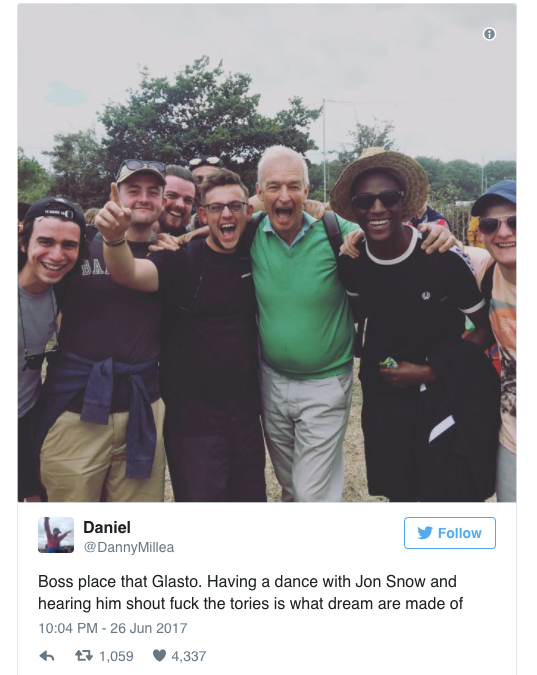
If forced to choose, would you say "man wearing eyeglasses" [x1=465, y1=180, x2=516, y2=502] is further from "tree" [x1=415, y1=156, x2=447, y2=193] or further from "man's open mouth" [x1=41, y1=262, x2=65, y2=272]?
"tree" [x1=415, y1=156, x2=447, y2=193]

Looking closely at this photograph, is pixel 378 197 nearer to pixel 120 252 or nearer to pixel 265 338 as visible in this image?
pixel 265 338

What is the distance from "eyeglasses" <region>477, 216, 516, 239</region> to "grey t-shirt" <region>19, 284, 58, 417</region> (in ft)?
6.57

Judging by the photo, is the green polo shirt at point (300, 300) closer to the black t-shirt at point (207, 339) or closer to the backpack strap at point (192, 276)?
the black t-shirt at point (207, 339)

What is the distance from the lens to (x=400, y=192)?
88.5 inches

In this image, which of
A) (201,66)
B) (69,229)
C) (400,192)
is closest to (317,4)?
(400,192)

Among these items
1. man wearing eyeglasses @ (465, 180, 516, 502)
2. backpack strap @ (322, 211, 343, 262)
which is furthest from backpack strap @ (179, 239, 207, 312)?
man wearing eyeglasses @ (465, 180, 516, 502)

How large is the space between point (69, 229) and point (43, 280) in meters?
0.26

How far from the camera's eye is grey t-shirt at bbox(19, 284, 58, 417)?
2.08m

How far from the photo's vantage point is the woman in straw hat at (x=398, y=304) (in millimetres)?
2221

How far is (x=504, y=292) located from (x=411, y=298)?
412 millimetres

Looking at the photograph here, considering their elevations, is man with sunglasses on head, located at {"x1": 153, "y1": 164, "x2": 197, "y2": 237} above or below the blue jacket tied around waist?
above

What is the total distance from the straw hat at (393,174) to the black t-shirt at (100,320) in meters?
Answer: 1.20

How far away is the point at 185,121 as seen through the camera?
227 inches

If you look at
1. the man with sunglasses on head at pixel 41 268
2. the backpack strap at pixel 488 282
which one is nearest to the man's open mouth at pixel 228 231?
the man with sunglasses on head at pixel 41 268
